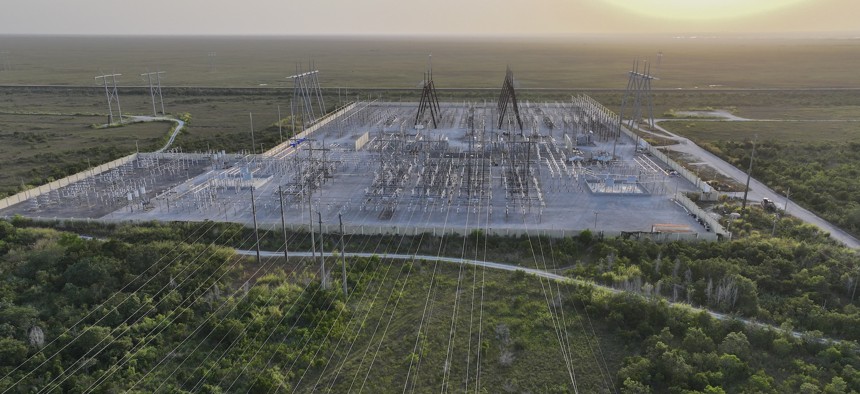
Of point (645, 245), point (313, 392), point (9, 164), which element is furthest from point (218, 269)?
point (9, 164)

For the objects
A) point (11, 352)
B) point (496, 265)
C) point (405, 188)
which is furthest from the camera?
point (405, 188)

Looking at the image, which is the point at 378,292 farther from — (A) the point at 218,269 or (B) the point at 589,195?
(B) the point at 589,195

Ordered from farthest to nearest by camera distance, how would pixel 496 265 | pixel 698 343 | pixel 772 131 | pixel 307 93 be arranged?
pixel 772 131 → pixel 307 93 → pixel 496 265 → pixel 698 343

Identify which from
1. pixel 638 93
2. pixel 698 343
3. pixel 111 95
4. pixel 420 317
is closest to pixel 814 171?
pixel 638 93

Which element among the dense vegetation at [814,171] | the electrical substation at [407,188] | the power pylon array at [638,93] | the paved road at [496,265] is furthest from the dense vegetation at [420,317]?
the power pylon array at [638,93]

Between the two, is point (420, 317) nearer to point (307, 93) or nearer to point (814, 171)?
point (814, 171)

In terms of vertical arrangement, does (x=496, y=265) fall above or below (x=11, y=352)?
below

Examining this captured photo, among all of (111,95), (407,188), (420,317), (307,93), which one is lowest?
(420,317)
